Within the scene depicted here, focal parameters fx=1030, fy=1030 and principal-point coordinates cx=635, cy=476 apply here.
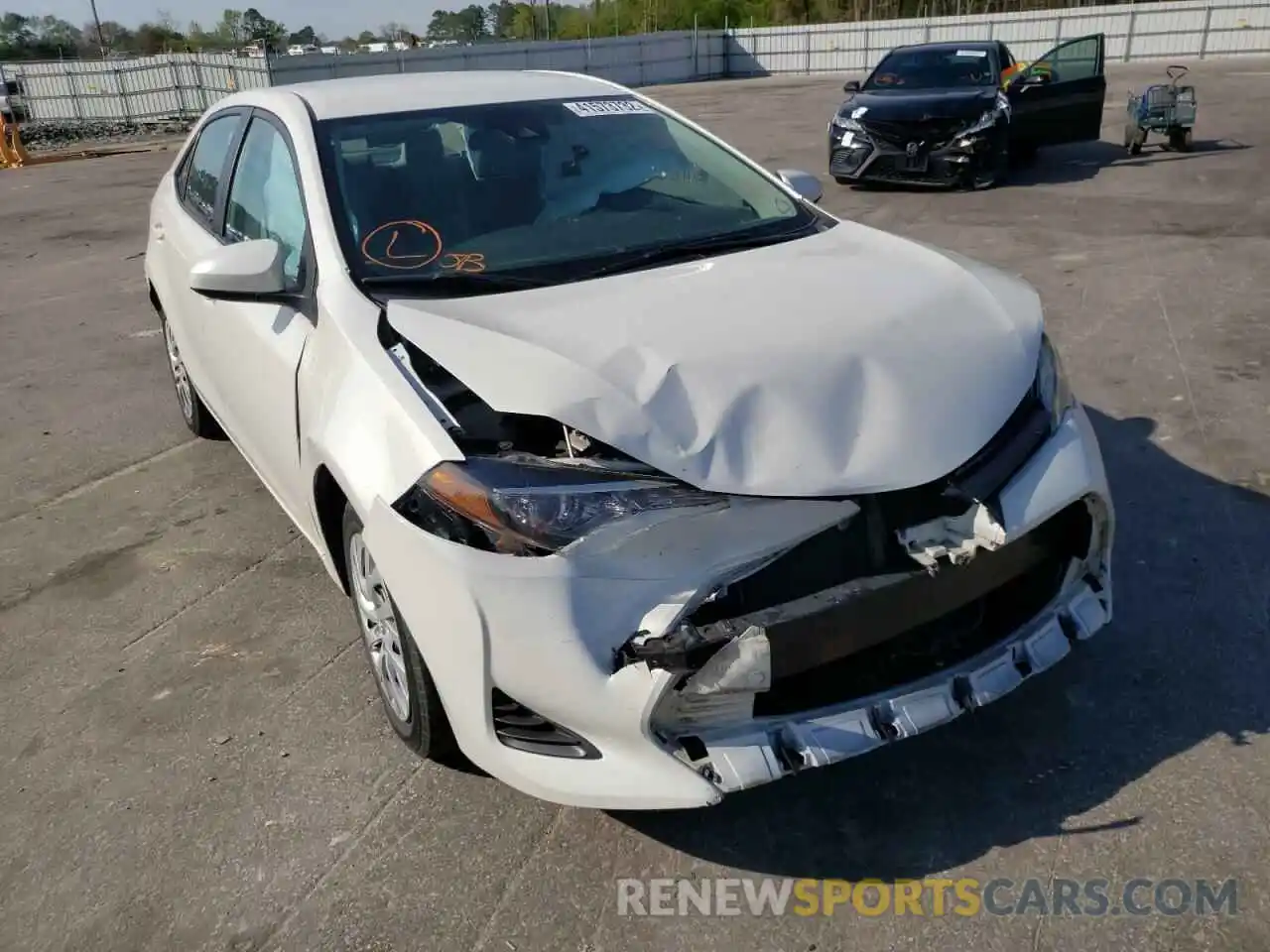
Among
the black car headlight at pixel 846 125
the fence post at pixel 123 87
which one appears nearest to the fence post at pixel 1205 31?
the black car headlight at pixel 846 125

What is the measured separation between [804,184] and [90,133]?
26.3m

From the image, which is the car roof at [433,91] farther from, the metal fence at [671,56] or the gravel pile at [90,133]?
the gravel pile at [90,133]

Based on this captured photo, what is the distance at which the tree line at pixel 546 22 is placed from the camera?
57.3m

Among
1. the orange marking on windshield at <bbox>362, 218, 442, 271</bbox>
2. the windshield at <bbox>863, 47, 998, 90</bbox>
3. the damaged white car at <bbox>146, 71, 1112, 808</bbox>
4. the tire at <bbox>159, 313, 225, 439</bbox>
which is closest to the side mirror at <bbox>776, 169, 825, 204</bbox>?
the damaged white car at <bbox>146, 71, 1112, 808</bbox>

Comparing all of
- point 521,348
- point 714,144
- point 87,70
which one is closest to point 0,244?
point 714,144

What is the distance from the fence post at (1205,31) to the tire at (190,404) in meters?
37.3

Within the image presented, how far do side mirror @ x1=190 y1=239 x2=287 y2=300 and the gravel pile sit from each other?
23514 mm

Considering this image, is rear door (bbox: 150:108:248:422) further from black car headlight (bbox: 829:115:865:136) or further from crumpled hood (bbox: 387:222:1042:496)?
black car headlight (bbox: 829:115:865:136)

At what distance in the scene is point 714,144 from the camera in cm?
387

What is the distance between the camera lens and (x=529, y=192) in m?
3.33

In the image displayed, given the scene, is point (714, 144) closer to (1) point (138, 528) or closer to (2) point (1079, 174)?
(1) point (138, 528)

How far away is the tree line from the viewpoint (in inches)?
2255

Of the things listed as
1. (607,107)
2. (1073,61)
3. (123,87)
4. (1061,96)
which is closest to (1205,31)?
(1073,61)

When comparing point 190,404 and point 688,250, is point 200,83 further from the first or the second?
point 688,250
